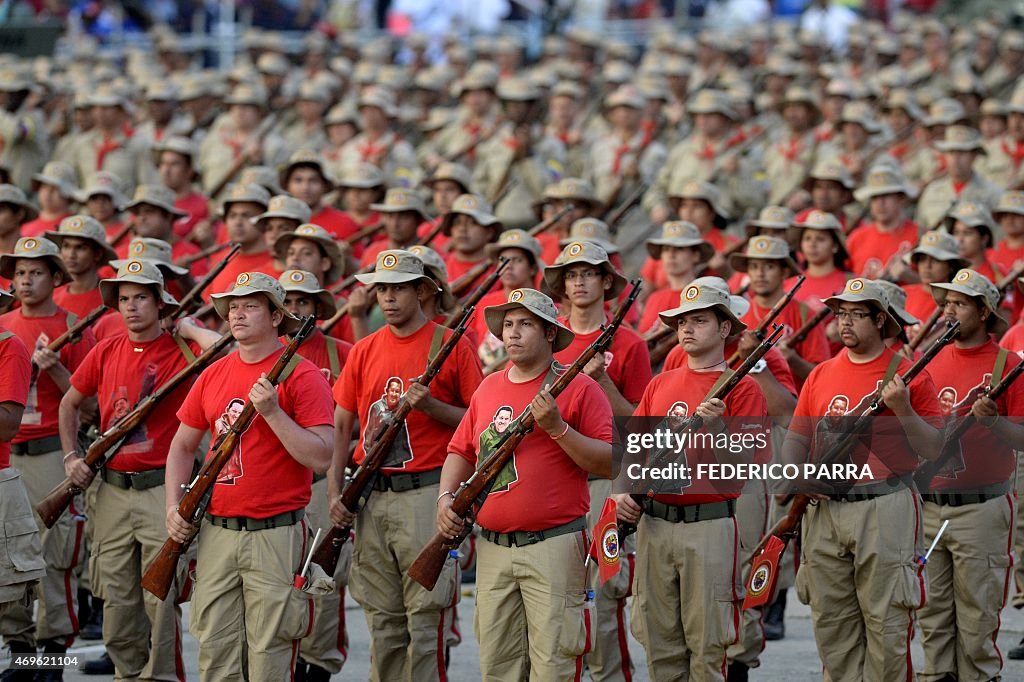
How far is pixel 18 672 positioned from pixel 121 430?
5.52 feet

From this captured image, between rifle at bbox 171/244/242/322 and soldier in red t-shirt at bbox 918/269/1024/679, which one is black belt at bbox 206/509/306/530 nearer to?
rifle at bbox 171/244/242/322

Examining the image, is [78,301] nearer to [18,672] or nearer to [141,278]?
[141,278]

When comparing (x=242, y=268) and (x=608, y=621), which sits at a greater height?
(x=242, y=268)

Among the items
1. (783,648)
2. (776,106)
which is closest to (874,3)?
(776,106)

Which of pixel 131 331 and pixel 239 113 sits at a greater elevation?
pixel 131 331

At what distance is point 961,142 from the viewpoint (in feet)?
52.5

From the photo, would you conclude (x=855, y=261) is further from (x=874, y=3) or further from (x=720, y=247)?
(x=874, y=3)

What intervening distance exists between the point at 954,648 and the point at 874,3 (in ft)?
72.6

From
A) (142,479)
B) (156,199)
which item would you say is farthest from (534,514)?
(156,199)

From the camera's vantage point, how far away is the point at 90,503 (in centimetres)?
1018

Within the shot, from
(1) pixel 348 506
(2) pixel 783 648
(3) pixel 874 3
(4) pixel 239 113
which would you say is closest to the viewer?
(1) pixel 348 506

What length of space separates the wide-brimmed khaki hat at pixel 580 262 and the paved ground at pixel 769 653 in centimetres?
234

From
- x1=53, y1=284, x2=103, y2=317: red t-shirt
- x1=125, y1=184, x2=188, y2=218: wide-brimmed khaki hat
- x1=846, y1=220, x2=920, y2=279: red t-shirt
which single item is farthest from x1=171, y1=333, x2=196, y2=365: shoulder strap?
x1=846, y1=220, x2=920, y2=279: red t-shirt

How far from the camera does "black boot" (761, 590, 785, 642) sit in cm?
1123
